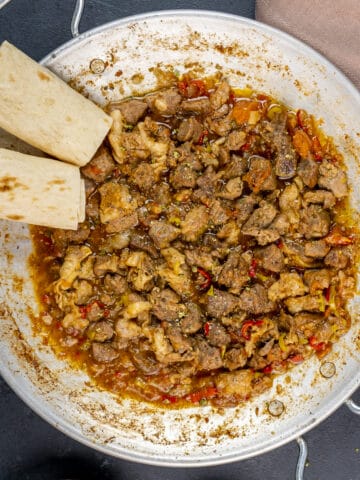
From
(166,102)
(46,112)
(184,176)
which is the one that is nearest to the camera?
(46,112)

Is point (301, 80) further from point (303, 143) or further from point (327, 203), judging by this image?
Result: point (327, 203)

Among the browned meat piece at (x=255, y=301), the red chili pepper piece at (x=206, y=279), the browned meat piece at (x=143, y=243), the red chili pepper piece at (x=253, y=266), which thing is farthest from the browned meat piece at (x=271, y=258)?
the browned meat piece at (x=143, y=243)

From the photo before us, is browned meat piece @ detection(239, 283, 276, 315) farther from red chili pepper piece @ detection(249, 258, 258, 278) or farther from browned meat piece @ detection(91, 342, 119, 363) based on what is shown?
browned meat piece @ detection(91, 342, 119, 363)

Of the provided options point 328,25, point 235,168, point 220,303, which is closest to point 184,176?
point 235,168

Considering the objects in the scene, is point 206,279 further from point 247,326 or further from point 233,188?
point 233,188

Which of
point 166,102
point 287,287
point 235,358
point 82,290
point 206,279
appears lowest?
point 82,290

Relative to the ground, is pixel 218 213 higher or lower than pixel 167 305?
higher
